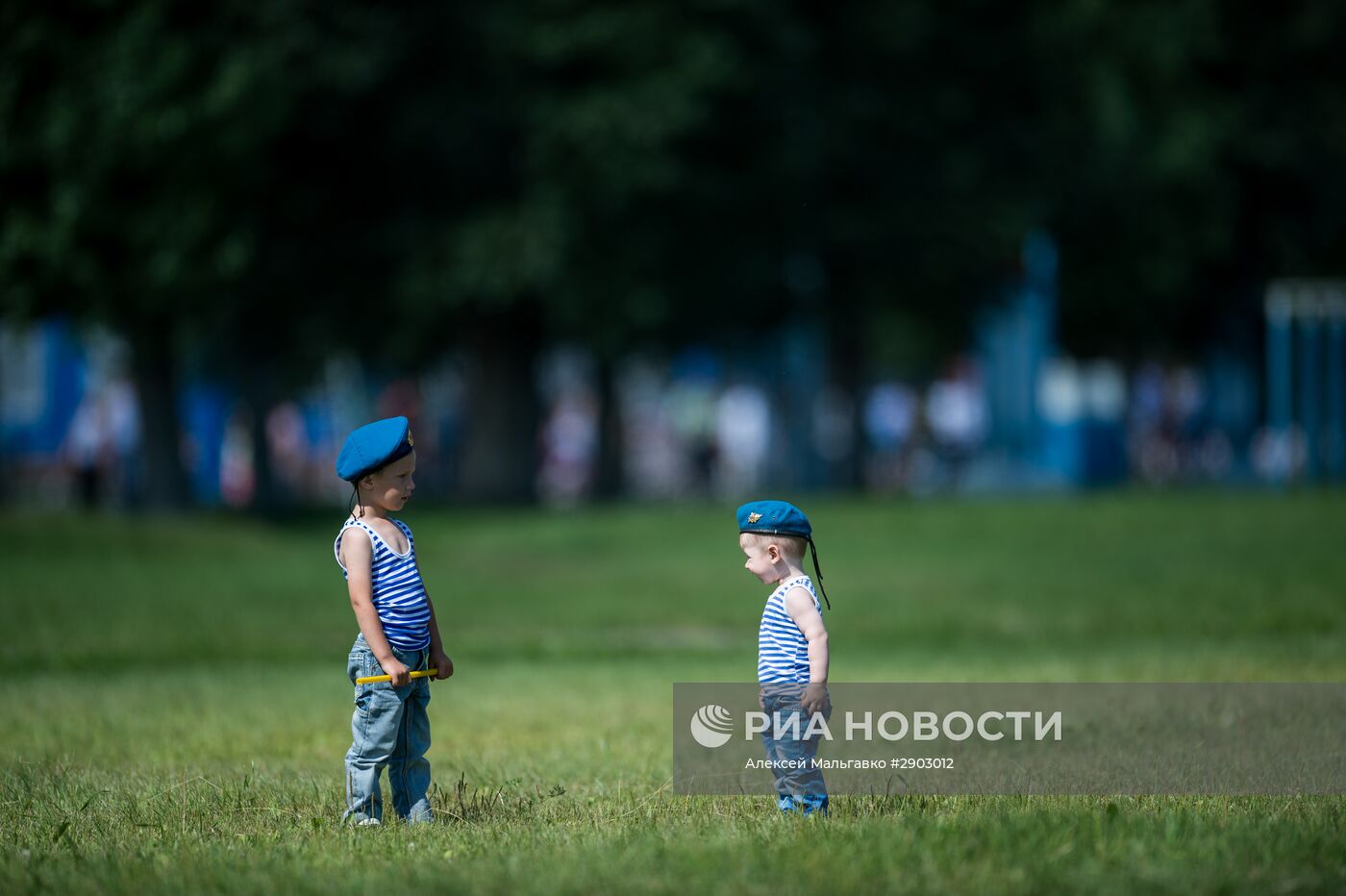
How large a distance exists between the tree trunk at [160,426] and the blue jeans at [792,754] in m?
22.4

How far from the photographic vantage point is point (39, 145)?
24109 millimetres

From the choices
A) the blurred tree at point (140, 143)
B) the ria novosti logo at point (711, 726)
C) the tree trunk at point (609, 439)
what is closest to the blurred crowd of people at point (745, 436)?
the tree trunk at point (609, 439)

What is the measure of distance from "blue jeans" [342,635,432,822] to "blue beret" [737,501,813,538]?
138 cm

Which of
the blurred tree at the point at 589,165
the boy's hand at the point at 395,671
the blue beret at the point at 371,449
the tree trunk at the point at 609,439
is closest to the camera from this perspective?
the boy's hand at the point at 395,671

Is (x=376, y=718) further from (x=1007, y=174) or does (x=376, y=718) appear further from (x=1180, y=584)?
(x=1007, y=174)

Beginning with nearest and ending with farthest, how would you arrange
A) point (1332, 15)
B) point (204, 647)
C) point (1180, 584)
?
1. point (204, 647)
2. point (1180, 584)
3. point (1332, 15)

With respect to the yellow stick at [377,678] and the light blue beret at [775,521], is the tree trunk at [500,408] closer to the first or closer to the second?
the yellow stick at [377,678]

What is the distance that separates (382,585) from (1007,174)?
93.2 feet

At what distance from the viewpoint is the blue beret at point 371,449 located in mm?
7363

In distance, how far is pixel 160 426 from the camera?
28.3 meters

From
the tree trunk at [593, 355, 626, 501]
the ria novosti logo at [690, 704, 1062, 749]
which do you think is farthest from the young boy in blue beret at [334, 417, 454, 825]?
the tree trunk at [593, 355, 626, 501]

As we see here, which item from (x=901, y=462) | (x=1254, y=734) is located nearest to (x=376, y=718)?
(x=1254, y=734)

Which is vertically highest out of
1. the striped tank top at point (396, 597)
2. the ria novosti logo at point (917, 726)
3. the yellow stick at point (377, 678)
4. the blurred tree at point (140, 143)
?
the blurred tree at point (140, 143)

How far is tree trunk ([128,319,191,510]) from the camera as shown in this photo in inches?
1113
